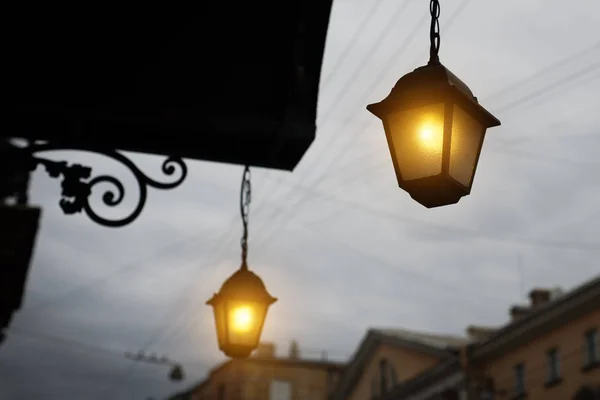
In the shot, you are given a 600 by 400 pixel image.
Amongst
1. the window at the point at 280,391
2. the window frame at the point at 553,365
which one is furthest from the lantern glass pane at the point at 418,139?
the window at the point at 280,391

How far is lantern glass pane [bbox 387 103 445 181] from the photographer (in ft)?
15.2

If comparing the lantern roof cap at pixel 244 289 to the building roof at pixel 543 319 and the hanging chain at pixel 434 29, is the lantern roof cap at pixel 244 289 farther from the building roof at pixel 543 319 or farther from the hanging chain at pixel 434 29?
the building roof at pixel 543 319

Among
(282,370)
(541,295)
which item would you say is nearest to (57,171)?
(541,295)

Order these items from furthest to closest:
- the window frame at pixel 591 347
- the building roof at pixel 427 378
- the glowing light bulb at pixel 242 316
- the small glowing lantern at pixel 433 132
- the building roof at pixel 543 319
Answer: the building roof at pixel 427 378
the building roof at pixel 543 319
the window frame at pixel 591 347
the glowing light bulb at pixel 242 316
the small glowing lantern at pixel 433 132

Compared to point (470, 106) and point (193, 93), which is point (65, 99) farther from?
point (470, 106)

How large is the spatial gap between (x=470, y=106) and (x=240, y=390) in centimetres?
5424

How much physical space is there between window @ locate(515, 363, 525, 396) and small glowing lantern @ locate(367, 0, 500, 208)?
1091 inches

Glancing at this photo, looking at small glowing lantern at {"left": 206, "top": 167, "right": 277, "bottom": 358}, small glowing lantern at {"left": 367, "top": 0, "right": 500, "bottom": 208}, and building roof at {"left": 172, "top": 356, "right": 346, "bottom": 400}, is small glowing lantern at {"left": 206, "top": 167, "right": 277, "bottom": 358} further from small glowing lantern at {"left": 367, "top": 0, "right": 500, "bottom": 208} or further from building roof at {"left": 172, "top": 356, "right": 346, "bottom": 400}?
building roof at {"left": 172, "top": 356, "right": 346, "bottom": 400}

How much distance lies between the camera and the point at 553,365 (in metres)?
29.6

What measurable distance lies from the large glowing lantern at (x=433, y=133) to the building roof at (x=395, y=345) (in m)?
30.7

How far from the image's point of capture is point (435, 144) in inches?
183

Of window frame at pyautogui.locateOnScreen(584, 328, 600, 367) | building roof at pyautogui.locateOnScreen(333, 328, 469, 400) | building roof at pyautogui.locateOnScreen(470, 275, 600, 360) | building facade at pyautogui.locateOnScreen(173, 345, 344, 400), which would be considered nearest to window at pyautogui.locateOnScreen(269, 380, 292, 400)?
building facade at pyautogui.locateOnScreen(173, 345, 344, 400)

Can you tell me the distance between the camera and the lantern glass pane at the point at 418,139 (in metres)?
4.63

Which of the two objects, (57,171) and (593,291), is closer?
(57,171)
